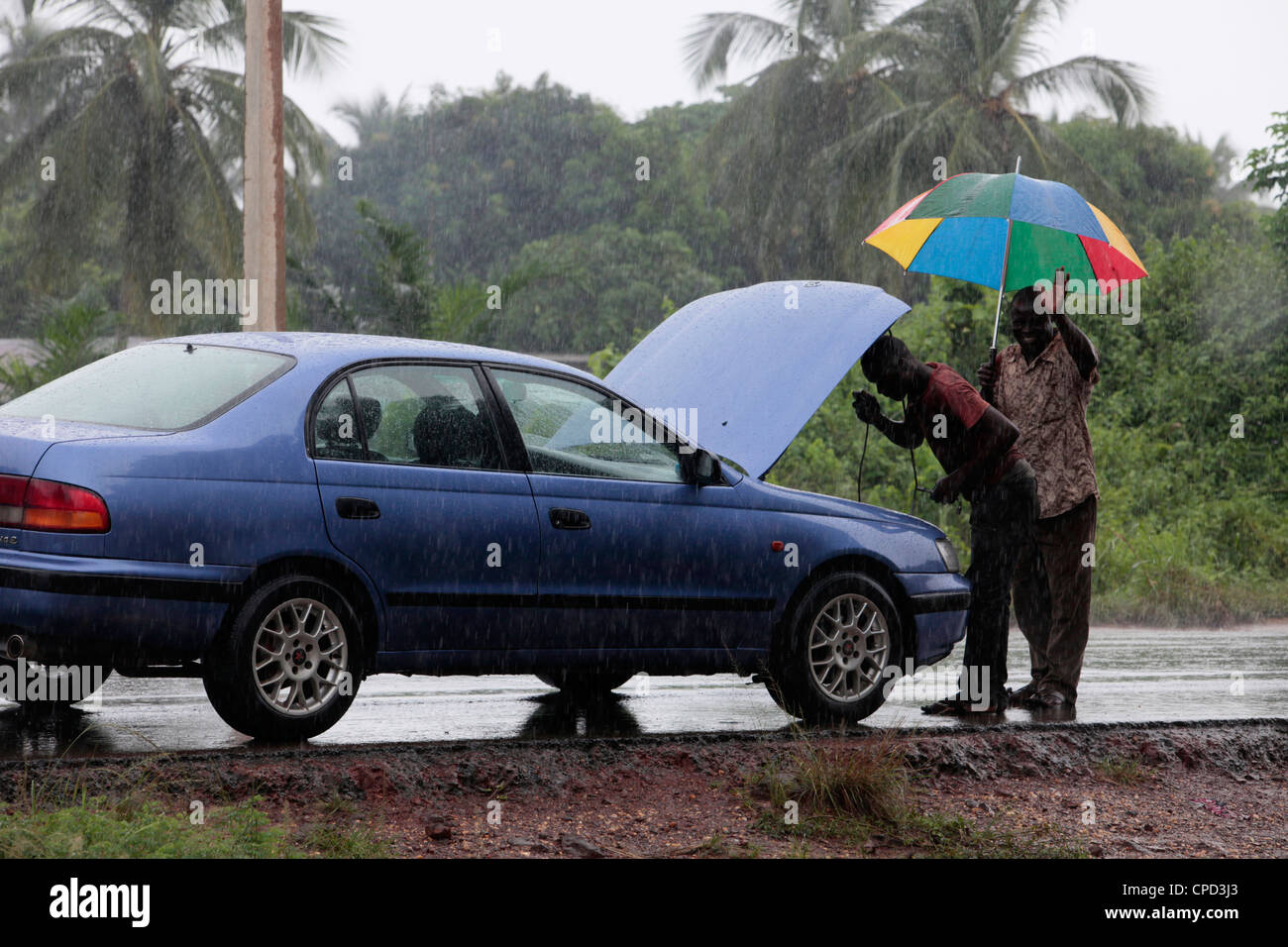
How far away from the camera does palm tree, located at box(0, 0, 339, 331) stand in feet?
93.9

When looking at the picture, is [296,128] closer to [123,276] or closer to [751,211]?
[123,276]

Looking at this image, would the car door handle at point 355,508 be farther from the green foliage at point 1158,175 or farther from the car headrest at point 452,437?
the green foliage at point 1158,175

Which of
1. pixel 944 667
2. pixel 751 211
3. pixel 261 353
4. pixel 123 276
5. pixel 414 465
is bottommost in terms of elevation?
pixel 944 667

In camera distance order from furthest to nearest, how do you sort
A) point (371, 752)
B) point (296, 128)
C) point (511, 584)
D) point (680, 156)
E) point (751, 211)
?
point (680, 156), point (751, 211), point (296, 128), point (511, 584), point (371, 752)

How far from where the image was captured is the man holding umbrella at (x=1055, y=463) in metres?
7.98

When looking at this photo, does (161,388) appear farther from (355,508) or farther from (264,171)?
(264,171)

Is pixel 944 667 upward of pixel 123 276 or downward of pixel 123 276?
downward

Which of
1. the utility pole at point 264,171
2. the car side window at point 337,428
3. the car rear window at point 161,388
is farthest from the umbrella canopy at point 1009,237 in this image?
the utility pole at point 264,171

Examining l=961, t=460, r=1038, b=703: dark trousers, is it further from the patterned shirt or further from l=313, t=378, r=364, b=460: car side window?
l=313, t=378, r=364, b=460: car side window

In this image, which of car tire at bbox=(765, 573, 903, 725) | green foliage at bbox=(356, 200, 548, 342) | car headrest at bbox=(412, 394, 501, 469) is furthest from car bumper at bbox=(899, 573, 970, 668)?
green foliage at bbox=(356, 200, 548, 342)

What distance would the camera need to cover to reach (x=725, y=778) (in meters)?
6.41

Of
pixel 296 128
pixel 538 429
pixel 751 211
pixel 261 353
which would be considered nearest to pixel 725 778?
pixel 538 429
